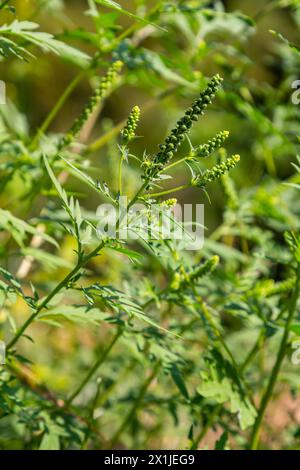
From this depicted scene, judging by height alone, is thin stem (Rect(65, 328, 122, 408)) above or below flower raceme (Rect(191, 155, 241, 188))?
below

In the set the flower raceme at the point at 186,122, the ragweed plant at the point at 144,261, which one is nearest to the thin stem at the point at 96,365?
the ragweed plant at the point at 144,261

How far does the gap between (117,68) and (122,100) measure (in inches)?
144

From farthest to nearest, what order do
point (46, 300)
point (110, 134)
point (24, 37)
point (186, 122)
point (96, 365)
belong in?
point (110, 134), point (96, 365), point (24, 37), point (46, 300), point (186, 122)

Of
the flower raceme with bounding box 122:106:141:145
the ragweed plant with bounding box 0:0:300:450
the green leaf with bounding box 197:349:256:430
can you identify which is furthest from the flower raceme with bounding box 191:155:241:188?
the green leaf with bounding box 197:349:256:430

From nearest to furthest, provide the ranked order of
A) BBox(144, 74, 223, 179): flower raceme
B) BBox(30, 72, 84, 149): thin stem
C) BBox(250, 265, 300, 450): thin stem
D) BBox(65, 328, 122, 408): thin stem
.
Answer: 1. BBox(144, 74, 223, 179): flower raceme
2. BBox(250, 265, 300, 450): thin stem
3. BBox(65, 328, 122, 408): thin stem
4. BBox(30, 72, 84, 149): thin stem

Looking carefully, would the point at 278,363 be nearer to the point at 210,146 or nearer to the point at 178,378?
the point at 178,378

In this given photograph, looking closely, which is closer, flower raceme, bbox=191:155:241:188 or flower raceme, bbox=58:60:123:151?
flower raceme, bbox=191:155:241:188

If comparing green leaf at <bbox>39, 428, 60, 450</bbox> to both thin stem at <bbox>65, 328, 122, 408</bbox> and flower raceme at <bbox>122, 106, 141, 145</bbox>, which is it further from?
flower raceme at <bbox>122, 106, 141, 145</bbox>

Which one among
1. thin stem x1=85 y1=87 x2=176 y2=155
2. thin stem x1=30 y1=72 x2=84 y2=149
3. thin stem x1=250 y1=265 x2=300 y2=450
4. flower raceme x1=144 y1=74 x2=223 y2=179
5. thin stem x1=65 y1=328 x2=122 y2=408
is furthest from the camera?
thin stem x1=85 y1=87 x2=176 y2=155

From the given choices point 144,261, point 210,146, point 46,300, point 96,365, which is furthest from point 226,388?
point 144,261

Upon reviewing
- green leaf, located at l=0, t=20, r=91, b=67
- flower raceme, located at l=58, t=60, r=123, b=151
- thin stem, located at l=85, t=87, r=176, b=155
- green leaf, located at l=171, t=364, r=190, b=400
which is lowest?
green leaf, located at l=171, t=364, r=190, b=400

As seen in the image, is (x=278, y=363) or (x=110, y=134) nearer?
(x=278, y=363)

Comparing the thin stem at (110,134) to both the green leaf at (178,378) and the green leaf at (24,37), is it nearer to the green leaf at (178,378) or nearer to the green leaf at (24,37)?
the green leaf at (24,37)
